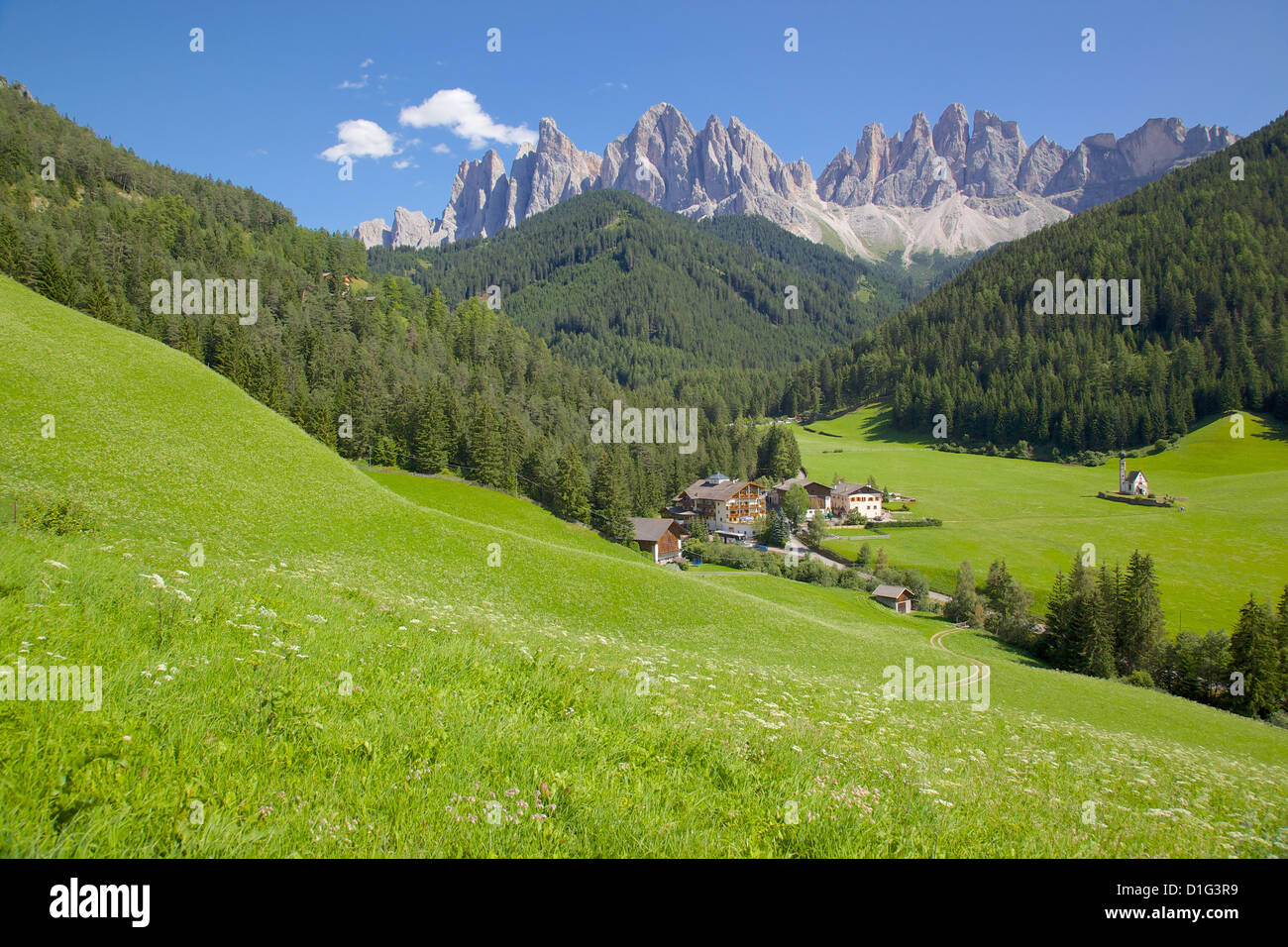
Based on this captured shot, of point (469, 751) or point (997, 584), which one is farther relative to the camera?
point (997, 584)

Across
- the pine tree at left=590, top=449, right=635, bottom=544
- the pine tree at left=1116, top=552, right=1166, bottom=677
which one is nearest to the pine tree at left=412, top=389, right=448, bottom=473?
the pine tree at left=590, top=449, right=635, bottom=544

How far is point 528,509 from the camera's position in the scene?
261ft

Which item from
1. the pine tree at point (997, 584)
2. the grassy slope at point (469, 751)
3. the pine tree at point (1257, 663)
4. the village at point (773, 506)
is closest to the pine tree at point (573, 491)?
the village at point (773, 506)

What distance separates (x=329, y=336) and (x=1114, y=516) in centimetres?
15048

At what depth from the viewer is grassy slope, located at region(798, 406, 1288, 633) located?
76688 mm

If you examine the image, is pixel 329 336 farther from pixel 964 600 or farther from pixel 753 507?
pixel 964 600

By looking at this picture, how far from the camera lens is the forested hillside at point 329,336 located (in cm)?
8638

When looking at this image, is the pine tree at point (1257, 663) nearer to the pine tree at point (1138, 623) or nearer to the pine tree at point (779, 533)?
the pine tree at point (1138, 623)

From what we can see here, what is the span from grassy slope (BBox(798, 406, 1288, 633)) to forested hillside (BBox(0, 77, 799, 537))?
37.8 metres

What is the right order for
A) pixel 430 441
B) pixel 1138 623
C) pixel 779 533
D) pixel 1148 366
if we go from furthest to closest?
pixel 1148 366, pixel 779 533, pixel 430 441, pixel 1138 623

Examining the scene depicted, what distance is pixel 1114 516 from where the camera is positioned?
10281 centimetres

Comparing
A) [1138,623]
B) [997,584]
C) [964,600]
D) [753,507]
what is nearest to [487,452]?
[753,507]

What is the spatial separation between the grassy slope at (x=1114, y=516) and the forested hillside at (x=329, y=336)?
37804mm
